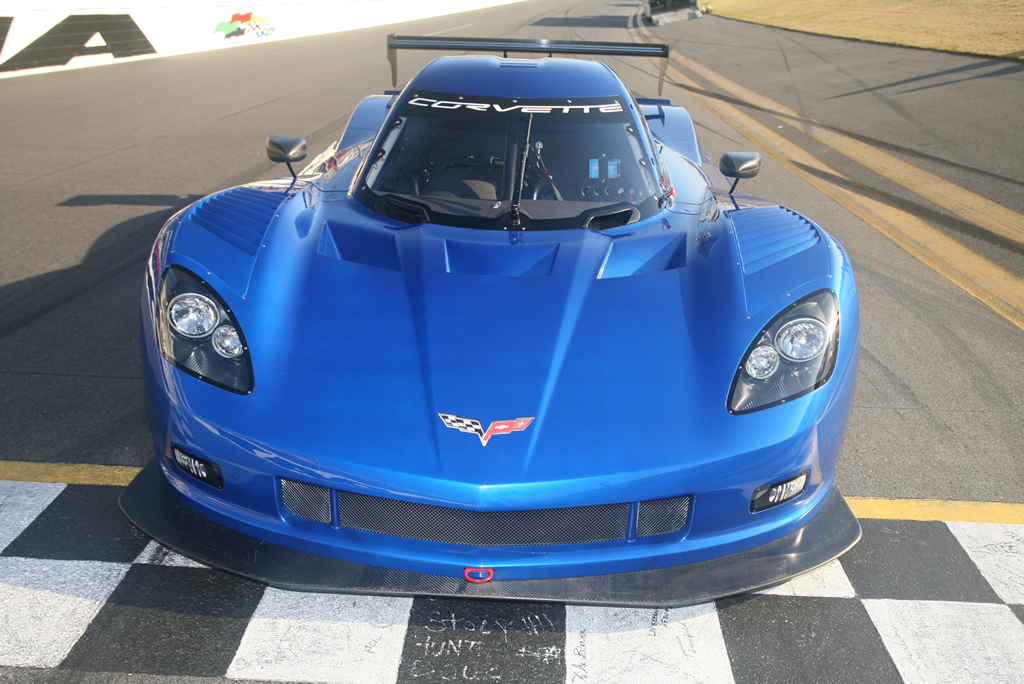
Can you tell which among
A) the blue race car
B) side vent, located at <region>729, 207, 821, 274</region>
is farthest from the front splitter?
side vent, located at <region>729, 207, 821, 274</region>

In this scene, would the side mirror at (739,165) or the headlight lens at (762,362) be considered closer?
the headlight lens at (762,362)

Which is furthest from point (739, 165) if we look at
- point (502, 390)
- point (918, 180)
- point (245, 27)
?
point (245, 27)

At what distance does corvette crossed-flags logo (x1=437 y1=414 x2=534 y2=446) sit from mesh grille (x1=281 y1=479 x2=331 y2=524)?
1.15 ft

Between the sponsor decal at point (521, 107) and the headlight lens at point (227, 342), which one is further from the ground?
the sponsor decal at point (521, 107)

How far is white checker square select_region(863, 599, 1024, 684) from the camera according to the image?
204 cm

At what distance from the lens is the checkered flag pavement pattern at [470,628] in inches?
78.7

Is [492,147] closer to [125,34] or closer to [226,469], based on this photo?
[226,469]

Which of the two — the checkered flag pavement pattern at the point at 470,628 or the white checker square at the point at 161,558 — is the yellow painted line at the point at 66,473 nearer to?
the checkered flag pavement pattern at the point at 470,628

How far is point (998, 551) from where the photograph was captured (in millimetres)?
2518

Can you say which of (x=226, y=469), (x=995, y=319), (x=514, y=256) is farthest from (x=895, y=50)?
(x=226, y=469)

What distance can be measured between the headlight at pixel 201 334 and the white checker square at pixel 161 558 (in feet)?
1.95

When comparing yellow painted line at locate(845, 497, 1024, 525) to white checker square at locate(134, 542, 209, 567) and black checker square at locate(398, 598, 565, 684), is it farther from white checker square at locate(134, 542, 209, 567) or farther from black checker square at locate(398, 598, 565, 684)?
white checker square at locate(134, 542, 209, 567)

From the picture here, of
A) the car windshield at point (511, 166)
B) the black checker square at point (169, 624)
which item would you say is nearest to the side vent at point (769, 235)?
the car windshield at point (511, 166)

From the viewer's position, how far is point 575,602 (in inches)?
74.6
